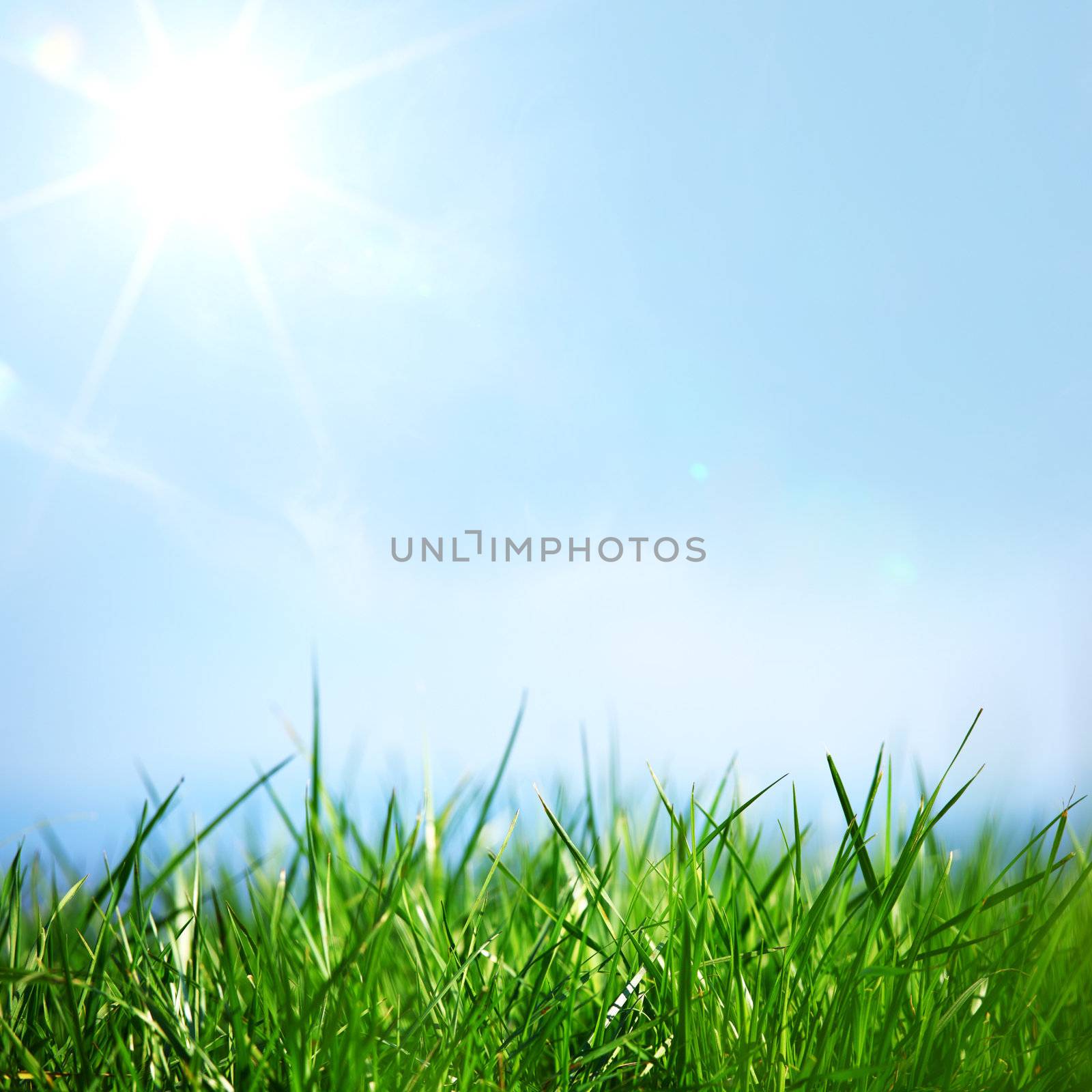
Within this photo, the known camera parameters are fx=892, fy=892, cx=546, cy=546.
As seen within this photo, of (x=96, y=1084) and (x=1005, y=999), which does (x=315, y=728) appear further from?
(x=1005, y=999)

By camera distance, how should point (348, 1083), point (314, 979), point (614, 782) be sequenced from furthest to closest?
point (614, 782), point (314, 979), point (348, 1083)

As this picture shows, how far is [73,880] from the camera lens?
1.68 meters

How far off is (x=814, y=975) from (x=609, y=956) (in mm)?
236

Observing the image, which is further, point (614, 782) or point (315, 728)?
point (614, 782)

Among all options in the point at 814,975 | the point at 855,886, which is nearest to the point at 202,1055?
the point at 814,975

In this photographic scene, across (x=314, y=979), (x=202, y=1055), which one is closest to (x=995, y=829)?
(x=314, y=979)

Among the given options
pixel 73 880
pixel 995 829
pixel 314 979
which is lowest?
pixel 314 979

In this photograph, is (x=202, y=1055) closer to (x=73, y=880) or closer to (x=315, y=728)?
(x=315, y=728)

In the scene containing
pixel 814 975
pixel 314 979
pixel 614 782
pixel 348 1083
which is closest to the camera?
pixel 348 1083

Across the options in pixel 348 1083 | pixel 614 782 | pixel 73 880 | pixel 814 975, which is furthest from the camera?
pixel 614 782

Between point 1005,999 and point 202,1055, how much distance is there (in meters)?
0.89

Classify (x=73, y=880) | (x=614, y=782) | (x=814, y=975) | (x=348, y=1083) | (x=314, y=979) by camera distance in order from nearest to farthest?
1. (x=348, y=1083)
2. (x=814, y=975)
3. (x=314, y=979)
4. (x=73, y=880)
5. (x=614, y=782)

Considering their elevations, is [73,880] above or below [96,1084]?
above

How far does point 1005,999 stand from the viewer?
3.44 ft
